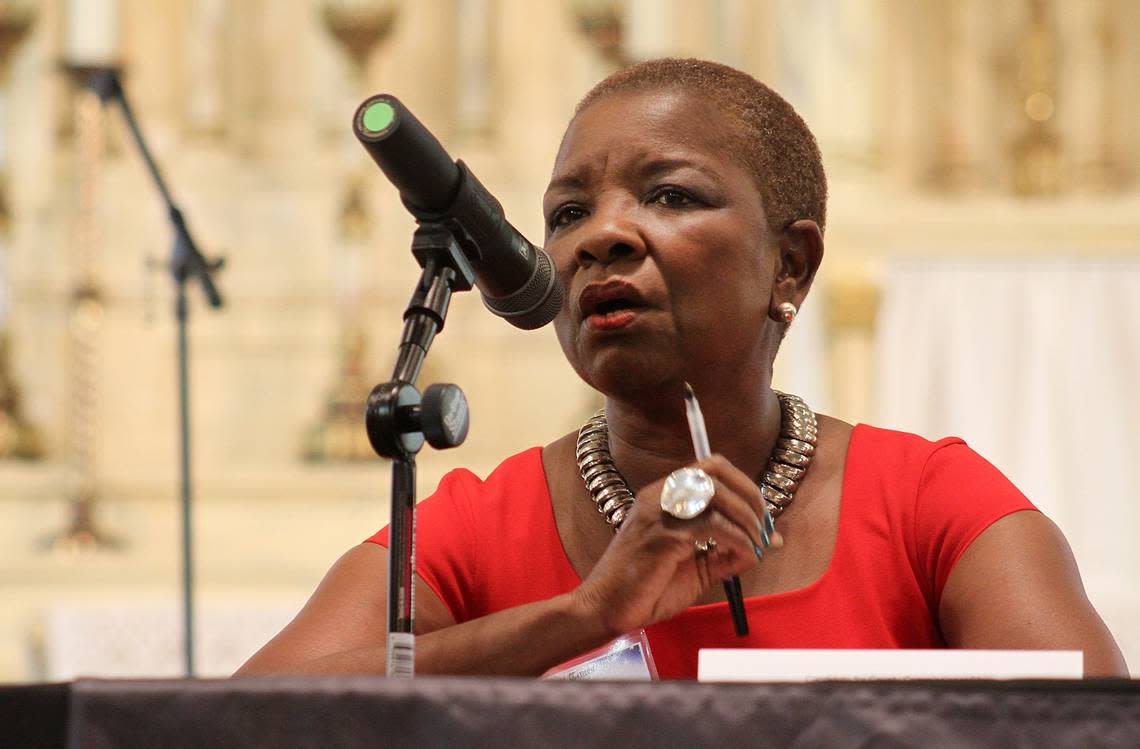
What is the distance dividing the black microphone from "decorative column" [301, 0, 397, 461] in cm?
372

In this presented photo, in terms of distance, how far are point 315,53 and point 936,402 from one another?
2.61 meters

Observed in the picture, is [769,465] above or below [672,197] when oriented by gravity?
below

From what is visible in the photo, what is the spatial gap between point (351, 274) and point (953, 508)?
3927 millimetres

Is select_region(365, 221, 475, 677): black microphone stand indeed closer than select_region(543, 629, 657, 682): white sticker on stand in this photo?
Yes

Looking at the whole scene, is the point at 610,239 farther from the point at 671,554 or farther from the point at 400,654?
the point at 400,654

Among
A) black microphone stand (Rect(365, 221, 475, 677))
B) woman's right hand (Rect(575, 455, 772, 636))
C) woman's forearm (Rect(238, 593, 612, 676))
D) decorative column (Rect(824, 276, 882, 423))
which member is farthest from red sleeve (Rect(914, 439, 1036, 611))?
decorative column (Rect(824, 276, 882, 423))

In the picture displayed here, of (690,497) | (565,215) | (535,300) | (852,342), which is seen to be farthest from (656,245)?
(852,342)

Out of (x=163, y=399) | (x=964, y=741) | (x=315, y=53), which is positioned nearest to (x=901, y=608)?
(x=964, y=741)

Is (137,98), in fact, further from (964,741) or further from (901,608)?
(964,741)

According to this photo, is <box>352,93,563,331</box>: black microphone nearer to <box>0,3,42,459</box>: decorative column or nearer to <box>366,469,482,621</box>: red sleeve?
<box>366,469,482,621</box>: red sleeve

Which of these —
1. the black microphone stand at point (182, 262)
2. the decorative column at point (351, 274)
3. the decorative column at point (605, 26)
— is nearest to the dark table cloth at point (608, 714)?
the black microphone stand at point (182, 262)

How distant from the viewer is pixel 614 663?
1601 mm

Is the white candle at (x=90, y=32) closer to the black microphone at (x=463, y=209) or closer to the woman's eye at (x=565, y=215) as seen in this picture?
the woman's eye at (x=565, y=215)

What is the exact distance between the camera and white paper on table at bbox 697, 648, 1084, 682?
3.59 feet
